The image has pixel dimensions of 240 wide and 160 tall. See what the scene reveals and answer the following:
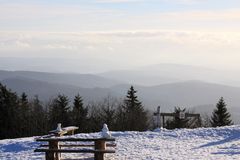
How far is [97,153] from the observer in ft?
59.7

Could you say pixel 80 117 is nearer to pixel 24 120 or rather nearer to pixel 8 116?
pixel 24 120

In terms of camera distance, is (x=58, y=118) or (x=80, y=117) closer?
(x=80, y=117)

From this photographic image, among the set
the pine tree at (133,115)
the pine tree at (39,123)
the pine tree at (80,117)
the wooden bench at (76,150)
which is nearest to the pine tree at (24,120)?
the pine tree at (39,123)

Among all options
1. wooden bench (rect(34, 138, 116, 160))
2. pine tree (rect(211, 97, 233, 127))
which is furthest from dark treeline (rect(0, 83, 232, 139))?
wooden bench (rect(34, 138, 116, 160))

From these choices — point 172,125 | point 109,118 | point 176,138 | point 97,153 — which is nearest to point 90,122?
point 109,118

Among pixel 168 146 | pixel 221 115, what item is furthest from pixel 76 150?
pixel 221 115

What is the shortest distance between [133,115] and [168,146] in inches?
2041

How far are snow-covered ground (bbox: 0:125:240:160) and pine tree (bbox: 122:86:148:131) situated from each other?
46558mm

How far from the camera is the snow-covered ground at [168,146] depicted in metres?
21.0

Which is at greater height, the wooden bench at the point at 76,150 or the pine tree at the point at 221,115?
the pine tree at the point at 221,115

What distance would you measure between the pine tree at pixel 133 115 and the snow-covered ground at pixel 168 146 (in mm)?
46558

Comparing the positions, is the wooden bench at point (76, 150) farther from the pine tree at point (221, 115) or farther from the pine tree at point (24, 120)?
the pine tree at point (24, 120)

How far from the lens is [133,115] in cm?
7538

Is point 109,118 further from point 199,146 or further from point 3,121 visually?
point 199,146
